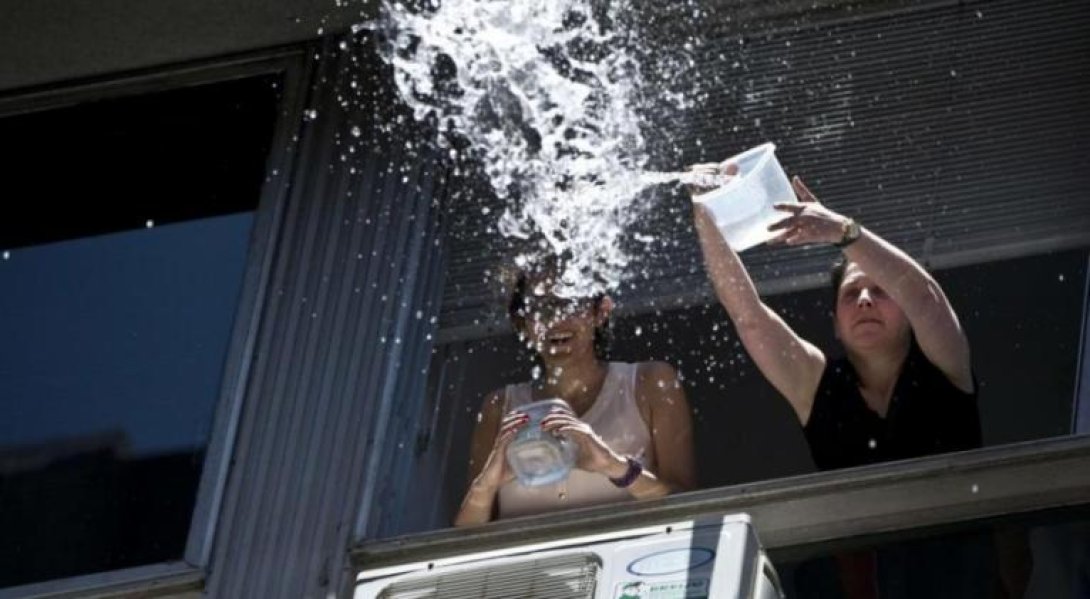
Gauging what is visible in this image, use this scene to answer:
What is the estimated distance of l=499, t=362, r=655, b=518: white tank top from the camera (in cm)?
456

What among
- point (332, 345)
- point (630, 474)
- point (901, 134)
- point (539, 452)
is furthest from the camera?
point (901, 134)

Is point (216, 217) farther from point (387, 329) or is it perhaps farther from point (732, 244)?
point (732, 244)

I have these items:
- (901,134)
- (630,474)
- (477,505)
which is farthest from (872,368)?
(901,134)

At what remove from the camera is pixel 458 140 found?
5.47m

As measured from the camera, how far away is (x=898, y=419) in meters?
4.53

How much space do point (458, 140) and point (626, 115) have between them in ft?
1.23

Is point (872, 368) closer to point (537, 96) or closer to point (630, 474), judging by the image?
point (630, 474)

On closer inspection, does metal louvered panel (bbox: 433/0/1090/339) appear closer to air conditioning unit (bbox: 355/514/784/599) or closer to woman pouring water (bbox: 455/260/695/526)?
woman pouring water (bbox: 455/260/695/526)

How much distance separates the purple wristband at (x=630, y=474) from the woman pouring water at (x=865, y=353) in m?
0.33

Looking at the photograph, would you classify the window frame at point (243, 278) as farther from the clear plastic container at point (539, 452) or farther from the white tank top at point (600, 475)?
the clear plastic container at point (539, 452)

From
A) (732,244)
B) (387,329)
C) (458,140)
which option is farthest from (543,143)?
(732,244)

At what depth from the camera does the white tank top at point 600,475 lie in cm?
456

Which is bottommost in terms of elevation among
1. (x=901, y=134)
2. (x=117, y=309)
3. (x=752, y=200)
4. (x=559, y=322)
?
(x=559, y=322)

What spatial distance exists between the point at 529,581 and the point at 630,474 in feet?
1.38
